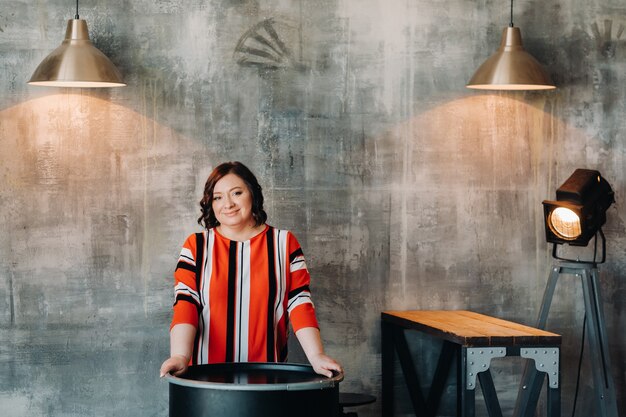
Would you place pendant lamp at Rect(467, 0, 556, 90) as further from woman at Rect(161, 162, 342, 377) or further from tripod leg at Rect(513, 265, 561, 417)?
woman at Rect(161, 162, 342, 377)

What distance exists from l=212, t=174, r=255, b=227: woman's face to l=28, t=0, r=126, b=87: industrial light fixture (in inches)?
41.9

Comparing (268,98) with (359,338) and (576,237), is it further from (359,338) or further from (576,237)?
(576,237)

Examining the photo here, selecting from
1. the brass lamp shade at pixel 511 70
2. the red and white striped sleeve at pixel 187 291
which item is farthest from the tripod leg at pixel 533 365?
the red and white striped sleeve at pixel 187 291

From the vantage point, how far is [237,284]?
363cm

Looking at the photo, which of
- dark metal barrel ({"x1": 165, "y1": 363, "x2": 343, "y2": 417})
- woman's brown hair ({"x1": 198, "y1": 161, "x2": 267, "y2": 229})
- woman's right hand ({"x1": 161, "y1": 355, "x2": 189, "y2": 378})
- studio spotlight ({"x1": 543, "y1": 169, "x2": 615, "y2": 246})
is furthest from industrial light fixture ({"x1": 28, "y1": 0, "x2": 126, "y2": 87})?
studio spotlight ({"x1": 543, "y1": 169, "x2": 615, "y2": 246})

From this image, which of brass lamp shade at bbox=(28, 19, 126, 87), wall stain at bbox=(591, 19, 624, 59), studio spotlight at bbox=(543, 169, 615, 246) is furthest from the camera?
wall stain at bbox=(591, 19, 624, 59)

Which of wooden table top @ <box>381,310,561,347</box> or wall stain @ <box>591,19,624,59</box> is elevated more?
wall stain @ <box>591,19,624,59</box>

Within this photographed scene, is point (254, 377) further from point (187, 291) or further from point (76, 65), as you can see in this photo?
point (76, 65)

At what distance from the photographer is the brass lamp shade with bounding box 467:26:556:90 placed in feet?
15.5

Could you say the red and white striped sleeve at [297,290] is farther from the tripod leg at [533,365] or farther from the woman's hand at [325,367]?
the tripod leg at [533,365]

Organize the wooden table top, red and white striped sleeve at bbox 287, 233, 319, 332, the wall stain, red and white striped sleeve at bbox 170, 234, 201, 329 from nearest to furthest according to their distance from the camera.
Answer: red and white striped sleeve at bbox 170, 234, 201, 329 → red and white striped sleeve at bbox 287, 233, 319, 332 → the wooden table top → the wall stain

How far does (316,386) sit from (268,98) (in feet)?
7.41

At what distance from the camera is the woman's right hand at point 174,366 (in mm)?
3191

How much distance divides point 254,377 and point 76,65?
1.89 meters
